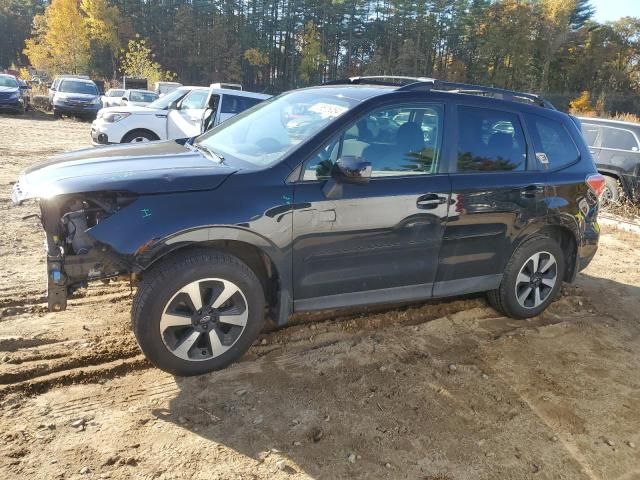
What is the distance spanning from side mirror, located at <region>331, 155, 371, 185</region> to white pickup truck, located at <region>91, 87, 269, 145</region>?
718 centimetres

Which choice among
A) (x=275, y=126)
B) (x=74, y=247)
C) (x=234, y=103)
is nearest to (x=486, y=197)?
(x=275, y=126)

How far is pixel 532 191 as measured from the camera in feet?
13.9

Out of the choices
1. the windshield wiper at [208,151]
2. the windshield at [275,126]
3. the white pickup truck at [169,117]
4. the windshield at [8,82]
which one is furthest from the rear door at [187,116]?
the windshield at [8,82]

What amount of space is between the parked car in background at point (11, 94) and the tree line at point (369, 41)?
40815 millimetres

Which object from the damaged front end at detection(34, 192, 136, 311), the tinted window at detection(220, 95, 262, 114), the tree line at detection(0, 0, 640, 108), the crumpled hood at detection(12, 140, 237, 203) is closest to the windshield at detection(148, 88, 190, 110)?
the tinted window at detection(220, 95, 262, 114)

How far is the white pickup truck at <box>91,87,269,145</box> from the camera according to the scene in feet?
33.9

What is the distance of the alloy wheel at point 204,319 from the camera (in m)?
3.10

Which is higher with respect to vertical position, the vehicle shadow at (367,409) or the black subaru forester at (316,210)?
the black subaru forester at (316,210)

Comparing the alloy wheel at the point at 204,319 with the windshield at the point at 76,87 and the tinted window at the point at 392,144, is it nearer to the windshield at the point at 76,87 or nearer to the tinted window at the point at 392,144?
the tinted window at the point at 392,144

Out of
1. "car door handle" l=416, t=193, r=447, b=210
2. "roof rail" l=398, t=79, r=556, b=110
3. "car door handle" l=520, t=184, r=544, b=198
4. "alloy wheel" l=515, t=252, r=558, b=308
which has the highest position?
"roof rail" l=398, t=79, r=556, b=110

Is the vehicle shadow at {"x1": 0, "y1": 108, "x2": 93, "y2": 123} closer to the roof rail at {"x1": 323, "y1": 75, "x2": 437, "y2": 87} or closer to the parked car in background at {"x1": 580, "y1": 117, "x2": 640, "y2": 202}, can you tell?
the parked car in background at {"x1": 580, "y1": 117, "x2": 640, "y2": 202}

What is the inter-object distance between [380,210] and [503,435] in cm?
160

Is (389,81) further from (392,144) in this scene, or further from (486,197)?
(486,197)

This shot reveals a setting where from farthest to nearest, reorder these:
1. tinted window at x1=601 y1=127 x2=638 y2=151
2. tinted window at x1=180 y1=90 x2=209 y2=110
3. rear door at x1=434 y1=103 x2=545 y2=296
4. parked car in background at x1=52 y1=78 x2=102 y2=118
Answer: parked car in background at x1=52 y1=78 x2=102 y2=118 → tinted window at x1=180 y1=90 x2=209 y2=110 → tinted window at x1=601 y1=127 x2=638 y2=151 → rear door at x1=434 y1=103 x2=545 y2=296
